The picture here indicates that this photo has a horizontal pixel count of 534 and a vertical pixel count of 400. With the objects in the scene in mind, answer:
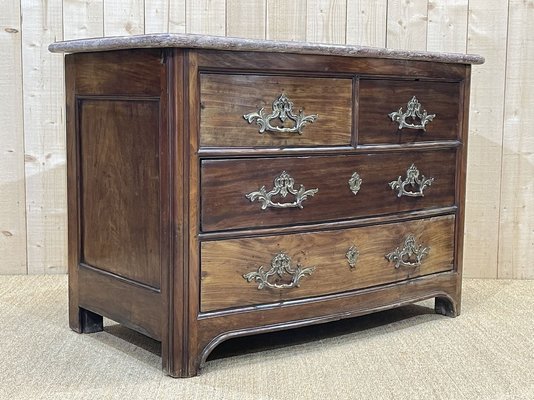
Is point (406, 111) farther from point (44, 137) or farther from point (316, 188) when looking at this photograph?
point (44, 137)

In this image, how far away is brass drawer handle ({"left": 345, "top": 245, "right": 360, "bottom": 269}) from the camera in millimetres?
2527

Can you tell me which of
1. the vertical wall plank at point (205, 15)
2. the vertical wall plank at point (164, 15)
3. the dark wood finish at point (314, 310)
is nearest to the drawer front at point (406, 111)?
the dark wood finish at point (314, 310)

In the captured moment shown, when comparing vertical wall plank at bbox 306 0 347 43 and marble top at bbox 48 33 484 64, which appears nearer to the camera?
marble top at bbox 48 33 484 64

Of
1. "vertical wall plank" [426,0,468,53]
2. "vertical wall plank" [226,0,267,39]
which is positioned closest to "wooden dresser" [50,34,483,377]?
"vertical wall plank" [426,0,468,53]

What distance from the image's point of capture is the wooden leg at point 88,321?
263cm

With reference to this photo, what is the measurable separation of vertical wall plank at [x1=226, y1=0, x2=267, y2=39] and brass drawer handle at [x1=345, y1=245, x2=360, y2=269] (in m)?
1.13

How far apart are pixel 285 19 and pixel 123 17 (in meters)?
0.61

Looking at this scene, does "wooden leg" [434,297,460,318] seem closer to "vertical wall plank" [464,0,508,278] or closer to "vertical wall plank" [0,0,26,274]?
"vertical wall plank" [464,0,508,278]

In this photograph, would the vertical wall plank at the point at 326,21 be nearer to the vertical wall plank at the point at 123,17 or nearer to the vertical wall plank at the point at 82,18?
the vertical wall plank at the point at 123,17

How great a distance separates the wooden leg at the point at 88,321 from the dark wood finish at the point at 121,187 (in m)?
0.16

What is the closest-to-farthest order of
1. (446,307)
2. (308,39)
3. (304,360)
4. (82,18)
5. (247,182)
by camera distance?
1. (247,182)
2. (304,360)
3. (446,307)
4. (82,18)
5. (308,39)

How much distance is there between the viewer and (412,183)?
2.69 metres

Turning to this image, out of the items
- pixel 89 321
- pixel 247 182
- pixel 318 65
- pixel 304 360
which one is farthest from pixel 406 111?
pixel 89 321

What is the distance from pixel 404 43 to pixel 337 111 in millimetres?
1079
